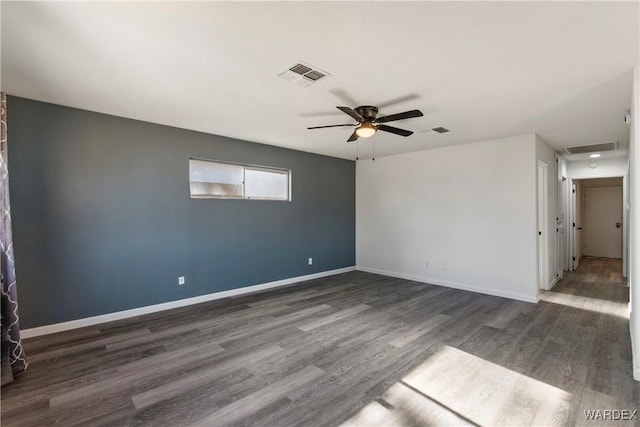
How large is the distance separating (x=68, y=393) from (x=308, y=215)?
4.43 metres

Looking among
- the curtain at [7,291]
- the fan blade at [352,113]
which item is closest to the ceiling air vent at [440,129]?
the fan blade at [352,113]

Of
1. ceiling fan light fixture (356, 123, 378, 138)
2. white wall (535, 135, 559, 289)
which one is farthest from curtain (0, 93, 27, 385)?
white wall (535, 135, 559, 289)

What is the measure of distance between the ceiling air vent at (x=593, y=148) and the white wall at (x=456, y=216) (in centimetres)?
179

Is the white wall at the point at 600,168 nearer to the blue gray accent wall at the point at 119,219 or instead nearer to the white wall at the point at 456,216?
the white wall at the point at 456,216

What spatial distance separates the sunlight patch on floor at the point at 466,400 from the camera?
198 cm

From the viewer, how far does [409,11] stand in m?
1.81

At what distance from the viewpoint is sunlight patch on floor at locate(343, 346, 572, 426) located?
78.1 inches

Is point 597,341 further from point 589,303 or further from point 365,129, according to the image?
point 365,129

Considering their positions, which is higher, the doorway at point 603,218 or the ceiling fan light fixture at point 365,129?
the ceiling fan light fixture at point 365,129

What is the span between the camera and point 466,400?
7.20 feet

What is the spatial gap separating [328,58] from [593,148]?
593 centimetres

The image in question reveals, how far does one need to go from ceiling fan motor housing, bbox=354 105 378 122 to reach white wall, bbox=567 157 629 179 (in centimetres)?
646

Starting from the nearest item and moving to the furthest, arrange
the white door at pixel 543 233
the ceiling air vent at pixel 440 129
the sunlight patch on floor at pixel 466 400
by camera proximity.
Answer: the sunlight patch on floor at pixel 466 400, the ceiling air vent at pixel 440 129, the white door at pixel 543 233

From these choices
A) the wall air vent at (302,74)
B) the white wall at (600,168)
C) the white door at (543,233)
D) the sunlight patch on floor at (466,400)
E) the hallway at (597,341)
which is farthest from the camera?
the white wall at (600,168)
